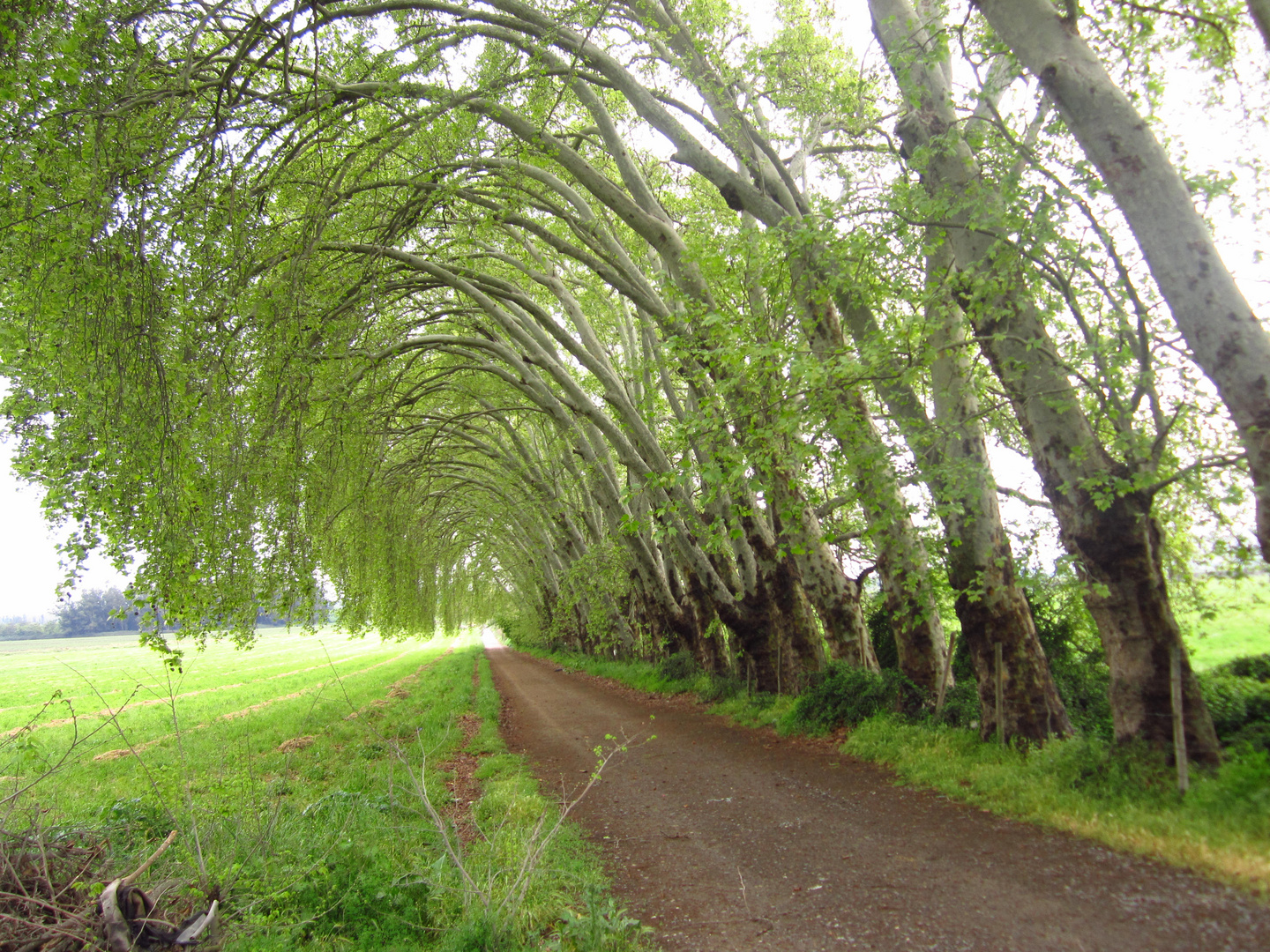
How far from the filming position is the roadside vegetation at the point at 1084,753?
4.23m

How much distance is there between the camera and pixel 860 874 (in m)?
4.64

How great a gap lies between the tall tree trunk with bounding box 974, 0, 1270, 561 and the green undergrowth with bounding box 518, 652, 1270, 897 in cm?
169

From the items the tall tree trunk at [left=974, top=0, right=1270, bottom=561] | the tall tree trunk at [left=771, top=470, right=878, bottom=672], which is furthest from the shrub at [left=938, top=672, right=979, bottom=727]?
the tall tree trunk at [left=974, top=0, right=1270, bottom=561]

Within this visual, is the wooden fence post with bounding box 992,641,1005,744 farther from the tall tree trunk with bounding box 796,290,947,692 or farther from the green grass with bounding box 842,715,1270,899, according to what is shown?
the tall tree trunk with bounding box 796,290,947,692

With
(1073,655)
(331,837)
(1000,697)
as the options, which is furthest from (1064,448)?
(331,837)

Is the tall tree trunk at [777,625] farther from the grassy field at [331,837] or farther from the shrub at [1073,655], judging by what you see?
the grassy field at [331,837]

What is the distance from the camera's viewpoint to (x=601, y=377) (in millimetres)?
11234

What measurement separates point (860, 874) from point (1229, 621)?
12.7 metres

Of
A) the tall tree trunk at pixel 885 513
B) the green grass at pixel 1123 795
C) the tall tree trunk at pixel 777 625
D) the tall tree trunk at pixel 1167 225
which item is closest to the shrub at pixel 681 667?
the tall tree trunk at pixel 777 625

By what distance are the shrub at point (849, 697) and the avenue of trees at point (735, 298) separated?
531mm

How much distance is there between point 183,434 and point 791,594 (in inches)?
350

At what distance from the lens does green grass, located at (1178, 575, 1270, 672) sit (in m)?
5.40

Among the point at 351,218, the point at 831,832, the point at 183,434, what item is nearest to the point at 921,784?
the point at 831,832

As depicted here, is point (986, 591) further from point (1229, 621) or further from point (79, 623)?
point (79, 623)
